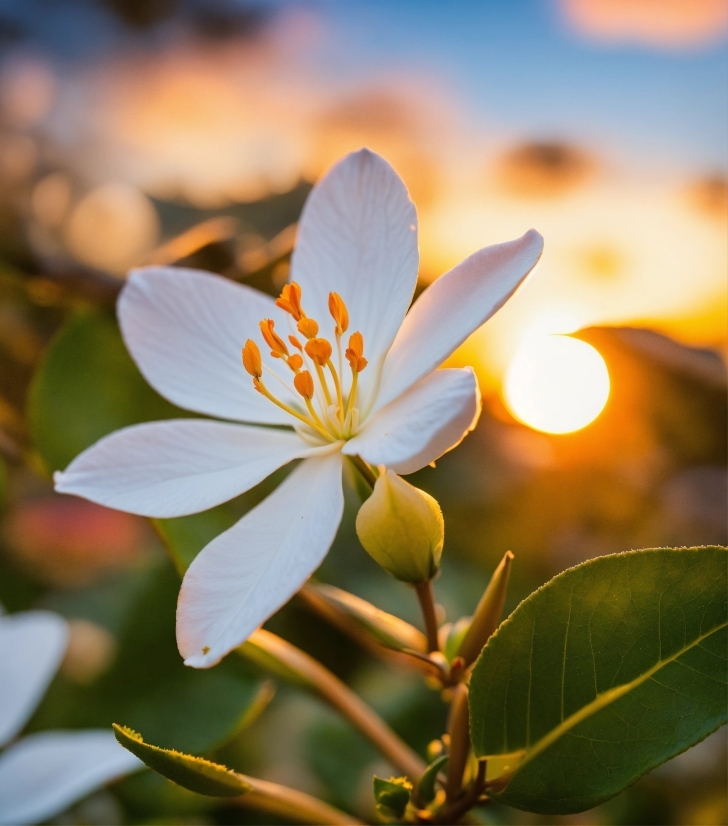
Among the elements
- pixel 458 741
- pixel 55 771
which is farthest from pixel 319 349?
pixel 55 771

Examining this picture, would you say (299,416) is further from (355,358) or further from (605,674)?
(605,674)

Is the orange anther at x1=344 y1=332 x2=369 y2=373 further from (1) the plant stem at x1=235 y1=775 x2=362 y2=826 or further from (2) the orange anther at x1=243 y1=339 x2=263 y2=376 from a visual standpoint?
(1) the plant stem at x1=235 y1=775 x2=362 y2=826

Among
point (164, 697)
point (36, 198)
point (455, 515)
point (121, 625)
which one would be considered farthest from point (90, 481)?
point (36, 198)

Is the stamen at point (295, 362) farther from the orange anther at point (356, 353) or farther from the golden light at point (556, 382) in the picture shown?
the golden light at point (556, 382)

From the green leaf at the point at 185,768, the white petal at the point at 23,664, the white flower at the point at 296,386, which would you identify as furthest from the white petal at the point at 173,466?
the white petal at the point at 23,664

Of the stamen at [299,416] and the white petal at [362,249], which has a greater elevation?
the white petal at [362,249]
